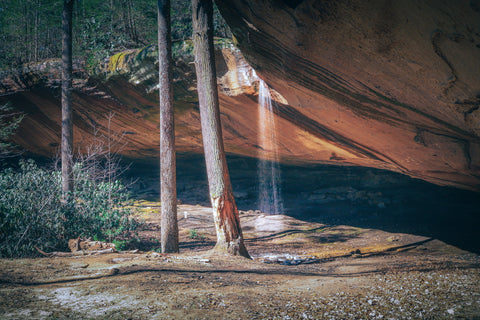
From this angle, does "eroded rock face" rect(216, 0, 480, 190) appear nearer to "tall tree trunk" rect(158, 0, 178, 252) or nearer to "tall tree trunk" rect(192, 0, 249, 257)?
"tall tree trunk" rect(192, 0, 249, 257)

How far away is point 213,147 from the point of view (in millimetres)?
6488

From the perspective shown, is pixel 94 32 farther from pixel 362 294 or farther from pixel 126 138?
pixel 362 294

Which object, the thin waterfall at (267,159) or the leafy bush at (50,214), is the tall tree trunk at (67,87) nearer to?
the leafy bush at (50,214)

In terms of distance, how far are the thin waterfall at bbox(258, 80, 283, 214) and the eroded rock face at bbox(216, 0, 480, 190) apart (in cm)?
60

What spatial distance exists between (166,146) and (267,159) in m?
8.06

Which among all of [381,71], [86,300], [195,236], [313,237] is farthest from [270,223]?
[86,300]

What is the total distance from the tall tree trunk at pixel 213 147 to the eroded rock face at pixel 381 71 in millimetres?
590

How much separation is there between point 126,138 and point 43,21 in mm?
5858

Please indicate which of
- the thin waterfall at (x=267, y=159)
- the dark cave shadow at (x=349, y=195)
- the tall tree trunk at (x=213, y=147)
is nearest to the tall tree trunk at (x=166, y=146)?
the tall tree trunk at (x=213, y=147)

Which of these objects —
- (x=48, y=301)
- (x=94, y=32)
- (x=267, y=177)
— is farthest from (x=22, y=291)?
(x=267, y=177)

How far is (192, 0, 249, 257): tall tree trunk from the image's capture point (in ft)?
20.9

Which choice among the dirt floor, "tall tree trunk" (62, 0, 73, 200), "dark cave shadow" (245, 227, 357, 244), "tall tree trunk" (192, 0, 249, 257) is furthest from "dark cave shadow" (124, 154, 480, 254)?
the dirt floor

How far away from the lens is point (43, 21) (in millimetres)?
12805

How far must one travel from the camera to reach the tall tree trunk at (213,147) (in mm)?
6367
